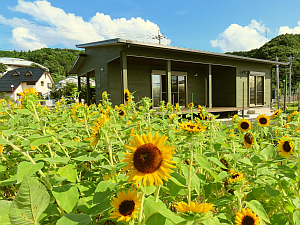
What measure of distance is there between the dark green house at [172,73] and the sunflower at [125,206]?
601 cm

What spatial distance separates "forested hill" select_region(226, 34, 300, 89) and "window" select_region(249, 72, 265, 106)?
122 feet

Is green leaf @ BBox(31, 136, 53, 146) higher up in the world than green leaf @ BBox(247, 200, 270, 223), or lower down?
higher up

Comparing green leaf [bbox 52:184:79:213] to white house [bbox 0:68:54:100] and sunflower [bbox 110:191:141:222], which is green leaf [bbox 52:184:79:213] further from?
white house [bbox 0:68:54:100]

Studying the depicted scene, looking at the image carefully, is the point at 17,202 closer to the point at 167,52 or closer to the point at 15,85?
the point at 167,52

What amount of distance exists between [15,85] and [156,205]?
1729 inches

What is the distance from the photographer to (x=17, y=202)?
1.63ft

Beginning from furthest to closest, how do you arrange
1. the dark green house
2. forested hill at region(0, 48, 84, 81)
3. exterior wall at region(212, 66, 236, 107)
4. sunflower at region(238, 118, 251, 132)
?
forested hill at region(0, 48, 84, 81) → exterior wall at region(212, 66, 236, 107) → the dark green house → sunflower at region(238, 118, 251, 132)

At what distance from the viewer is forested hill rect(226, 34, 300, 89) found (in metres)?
42.4

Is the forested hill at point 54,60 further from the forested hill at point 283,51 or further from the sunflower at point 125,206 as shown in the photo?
the sunflower at point 125,206

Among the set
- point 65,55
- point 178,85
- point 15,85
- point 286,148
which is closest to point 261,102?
point 178,85

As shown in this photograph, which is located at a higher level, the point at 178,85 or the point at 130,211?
the point at 178,85

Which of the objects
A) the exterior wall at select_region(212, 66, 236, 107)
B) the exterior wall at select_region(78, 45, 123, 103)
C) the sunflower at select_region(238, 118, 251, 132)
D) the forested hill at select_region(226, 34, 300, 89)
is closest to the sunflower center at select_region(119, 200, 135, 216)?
the sunflower at select_region(238, 118, 251, 132)

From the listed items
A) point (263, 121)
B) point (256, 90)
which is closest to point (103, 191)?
point (263, 121)

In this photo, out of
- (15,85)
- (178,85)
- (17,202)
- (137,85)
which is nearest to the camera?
(17,202)
